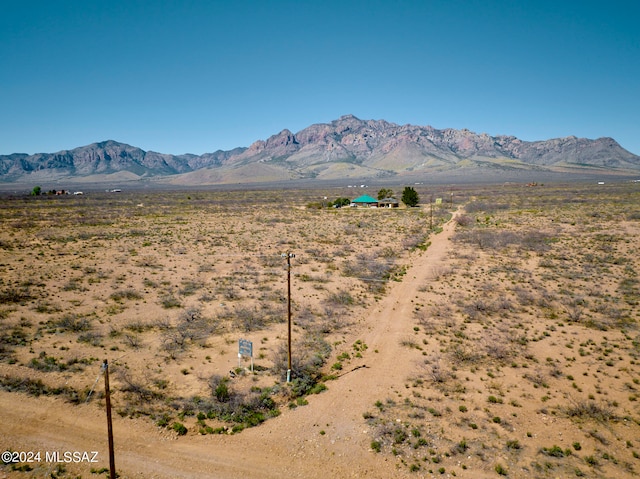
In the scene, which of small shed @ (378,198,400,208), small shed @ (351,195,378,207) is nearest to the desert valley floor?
small shed @ (378,198,400,208)

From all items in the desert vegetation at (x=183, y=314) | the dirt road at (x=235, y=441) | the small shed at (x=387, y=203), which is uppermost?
the small shed at (x=387, y=203)

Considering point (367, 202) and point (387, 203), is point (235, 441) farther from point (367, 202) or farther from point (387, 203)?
point (367, 202)

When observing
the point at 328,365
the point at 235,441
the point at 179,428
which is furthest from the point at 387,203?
the point at 179,428

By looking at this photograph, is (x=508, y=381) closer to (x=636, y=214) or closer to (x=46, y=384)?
(x=46, y=384)

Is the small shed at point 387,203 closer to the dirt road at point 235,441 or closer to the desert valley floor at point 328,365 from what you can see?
the desert valley floor at point 328,365

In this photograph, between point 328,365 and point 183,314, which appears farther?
point 183,314

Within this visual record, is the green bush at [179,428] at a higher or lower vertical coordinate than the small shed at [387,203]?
lower

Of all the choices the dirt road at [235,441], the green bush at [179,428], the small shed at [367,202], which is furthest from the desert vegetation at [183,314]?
the small shed at [367,202]

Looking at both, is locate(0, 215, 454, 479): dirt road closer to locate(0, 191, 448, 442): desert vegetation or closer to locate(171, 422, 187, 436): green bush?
locate(171, 422, 187, 436): green bush
